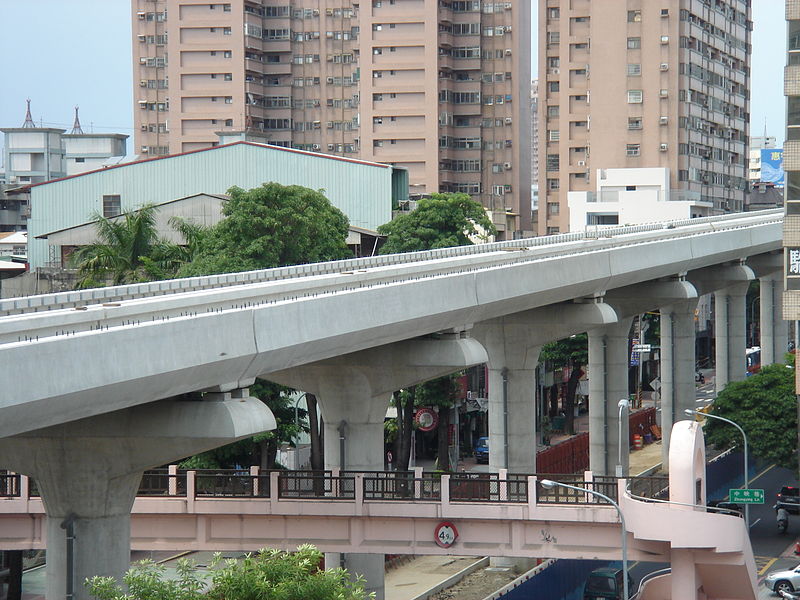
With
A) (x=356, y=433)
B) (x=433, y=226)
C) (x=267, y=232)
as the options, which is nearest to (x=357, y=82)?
(x=433, y=226)

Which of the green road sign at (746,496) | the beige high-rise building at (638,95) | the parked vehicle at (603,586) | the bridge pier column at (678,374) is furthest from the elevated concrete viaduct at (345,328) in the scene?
the beige high-rise building at (638,95)

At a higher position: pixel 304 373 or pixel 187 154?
pixel 187 154

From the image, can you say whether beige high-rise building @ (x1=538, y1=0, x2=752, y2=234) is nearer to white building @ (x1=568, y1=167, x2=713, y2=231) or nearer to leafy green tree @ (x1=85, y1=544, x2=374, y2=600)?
white building @ (x1=568, y1=167, x2=713, y2=231)

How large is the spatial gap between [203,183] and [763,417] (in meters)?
36.1

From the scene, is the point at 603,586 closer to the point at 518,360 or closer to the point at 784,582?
the point at 784,582

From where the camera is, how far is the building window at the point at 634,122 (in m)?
114

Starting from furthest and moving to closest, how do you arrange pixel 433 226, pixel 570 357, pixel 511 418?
pixel 570 357 → pixel 433 226 → pixel 511 418

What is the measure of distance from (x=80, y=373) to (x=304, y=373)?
714 inches

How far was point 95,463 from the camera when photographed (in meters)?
27.9

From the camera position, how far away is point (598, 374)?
63.4 metres

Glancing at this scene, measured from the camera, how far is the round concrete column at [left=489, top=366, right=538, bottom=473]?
5166cm

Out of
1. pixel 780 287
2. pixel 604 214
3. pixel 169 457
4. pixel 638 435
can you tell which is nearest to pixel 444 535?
pixel 169 457

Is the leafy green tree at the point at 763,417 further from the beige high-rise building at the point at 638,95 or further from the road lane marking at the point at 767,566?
the beige high-rise building at the point at 638,95

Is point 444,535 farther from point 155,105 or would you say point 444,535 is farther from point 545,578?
point 155,105
